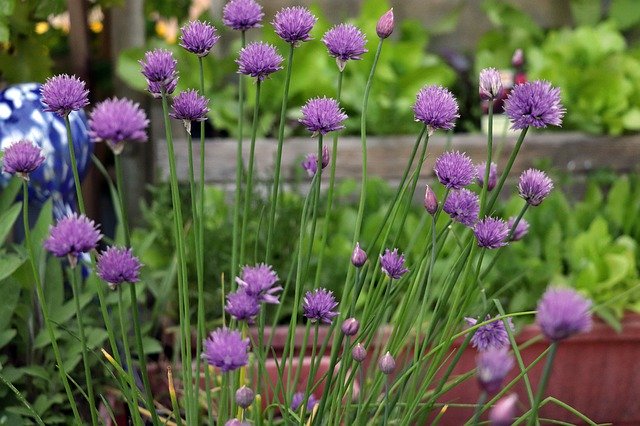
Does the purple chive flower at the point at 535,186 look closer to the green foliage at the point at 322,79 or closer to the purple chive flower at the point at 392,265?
the purple chive flower at the point at 392,265

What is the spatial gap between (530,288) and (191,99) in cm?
102

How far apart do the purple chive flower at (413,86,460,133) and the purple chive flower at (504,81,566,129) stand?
47mm

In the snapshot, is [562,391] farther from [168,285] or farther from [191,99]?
[191,99]

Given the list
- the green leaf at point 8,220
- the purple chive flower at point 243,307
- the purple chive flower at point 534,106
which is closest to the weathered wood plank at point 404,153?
the green leaf at point 8,220

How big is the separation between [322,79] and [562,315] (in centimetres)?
174

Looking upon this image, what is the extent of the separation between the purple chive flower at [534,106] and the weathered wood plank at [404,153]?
4.40ft

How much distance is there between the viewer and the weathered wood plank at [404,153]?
206 centimetres

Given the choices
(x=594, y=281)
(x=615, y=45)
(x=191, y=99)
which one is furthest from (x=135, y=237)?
(x=615, y=45)

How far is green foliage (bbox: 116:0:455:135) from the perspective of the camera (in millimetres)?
2109

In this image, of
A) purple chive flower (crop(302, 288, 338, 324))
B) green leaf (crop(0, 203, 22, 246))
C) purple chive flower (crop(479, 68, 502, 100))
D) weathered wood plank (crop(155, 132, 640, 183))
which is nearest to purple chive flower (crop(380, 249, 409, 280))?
purple chive flower (crop(302, 288, 338, 324))

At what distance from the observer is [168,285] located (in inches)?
53.5

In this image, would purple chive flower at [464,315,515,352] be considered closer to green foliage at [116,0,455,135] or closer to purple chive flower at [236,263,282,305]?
purple chive flower at [236,263,282,305]

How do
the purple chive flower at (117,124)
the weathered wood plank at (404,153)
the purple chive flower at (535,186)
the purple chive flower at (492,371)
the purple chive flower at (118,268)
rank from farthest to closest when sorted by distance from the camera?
the weathered wood plank at (404,153) → the purple chive flower at (535,186) → the purple chive flower at (118,268) → the purple chive flower at (117,124) → the purple chive flower at (492,371)

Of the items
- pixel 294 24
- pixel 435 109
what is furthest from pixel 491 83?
pixel 294 24
